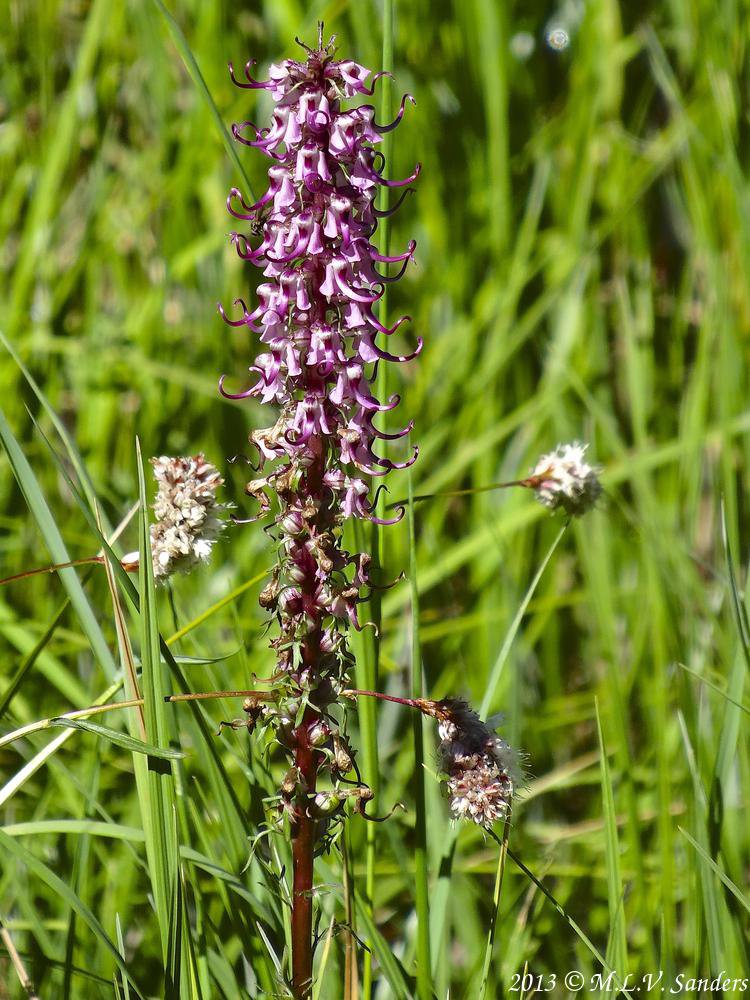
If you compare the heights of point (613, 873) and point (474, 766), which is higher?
point (474, 766)

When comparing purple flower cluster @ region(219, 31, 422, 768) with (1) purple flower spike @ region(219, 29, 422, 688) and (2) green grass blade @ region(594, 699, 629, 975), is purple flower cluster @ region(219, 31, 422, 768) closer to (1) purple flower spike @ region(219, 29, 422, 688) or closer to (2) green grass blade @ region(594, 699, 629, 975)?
(1) purple flower spike @ region(219, 29, 422, 688)

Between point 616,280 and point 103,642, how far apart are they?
2650 millimetres

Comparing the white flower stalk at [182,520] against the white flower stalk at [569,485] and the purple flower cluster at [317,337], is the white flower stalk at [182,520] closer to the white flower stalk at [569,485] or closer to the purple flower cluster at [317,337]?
the purple flower cluster at [317,337]

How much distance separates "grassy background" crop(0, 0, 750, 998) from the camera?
2676 mm

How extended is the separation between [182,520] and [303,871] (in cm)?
59

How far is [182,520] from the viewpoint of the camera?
1.69m

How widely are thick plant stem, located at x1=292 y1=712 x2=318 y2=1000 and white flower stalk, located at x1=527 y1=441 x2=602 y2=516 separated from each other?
738 millimetres

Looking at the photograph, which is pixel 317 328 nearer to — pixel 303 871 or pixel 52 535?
pixel 52 535

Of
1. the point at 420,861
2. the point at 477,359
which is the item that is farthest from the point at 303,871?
the point at 477,359

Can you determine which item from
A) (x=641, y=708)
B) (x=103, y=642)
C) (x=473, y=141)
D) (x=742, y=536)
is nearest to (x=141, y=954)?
(x=103, y=642)

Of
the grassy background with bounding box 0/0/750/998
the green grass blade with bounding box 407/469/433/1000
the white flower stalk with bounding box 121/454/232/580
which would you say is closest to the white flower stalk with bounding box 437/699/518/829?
the green grass blade with bounding box 407/469/433/1000

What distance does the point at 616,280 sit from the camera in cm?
377

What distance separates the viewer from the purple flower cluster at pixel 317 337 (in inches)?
52.2

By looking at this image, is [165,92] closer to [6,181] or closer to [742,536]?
[6,181]
